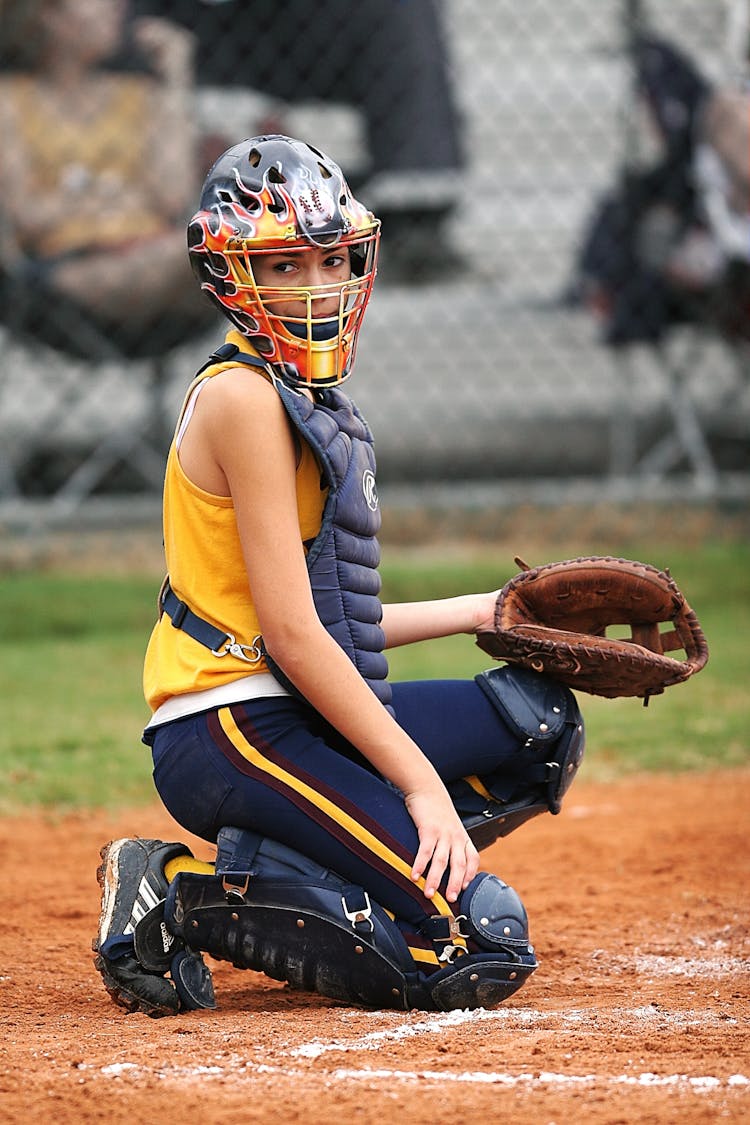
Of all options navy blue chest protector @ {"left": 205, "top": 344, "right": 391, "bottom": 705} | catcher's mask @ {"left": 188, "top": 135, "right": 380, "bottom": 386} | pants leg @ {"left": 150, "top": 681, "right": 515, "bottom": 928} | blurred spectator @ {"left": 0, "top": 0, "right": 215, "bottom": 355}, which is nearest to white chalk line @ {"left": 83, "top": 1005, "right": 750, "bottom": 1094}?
pants leg @ {"left": 150, "top": 681, "right": 515, "bottom": 928}

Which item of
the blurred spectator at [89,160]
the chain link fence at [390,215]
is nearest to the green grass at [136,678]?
the chain link fence at [390,215]

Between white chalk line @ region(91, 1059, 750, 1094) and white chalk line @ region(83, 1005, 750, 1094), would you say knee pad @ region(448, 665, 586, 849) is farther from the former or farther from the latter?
white chalk line @ region(91, 1059, 750, 1094)

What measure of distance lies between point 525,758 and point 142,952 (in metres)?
0.73

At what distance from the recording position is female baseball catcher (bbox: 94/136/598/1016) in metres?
2.46

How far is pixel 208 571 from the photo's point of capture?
2561 millimetres

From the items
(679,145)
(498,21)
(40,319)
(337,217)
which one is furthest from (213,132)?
(337,217)

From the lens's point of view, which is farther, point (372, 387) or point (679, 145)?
point (372, 387)

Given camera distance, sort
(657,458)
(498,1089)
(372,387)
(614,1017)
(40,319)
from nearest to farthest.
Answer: (498,1089)
(614,1017)
(40,319)
(657,458)
(372,387)

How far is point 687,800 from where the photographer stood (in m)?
4.21

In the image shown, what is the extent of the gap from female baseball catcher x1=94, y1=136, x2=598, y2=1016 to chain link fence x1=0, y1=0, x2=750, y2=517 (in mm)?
4671

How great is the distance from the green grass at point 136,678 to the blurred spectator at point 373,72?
1.90 metres

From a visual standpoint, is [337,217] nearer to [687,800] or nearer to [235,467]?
[235,467]

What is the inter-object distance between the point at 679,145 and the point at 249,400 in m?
5.63

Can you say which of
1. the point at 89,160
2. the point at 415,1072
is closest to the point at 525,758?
the point at 415,1072
